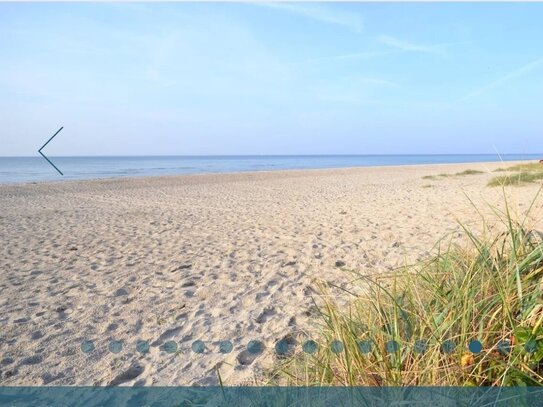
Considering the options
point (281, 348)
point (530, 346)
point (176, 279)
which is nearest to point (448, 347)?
point (530, 346)

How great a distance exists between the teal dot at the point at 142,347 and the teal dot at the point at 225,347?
535mm

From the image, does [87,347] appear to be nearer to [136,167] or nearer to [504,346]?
[504,346]

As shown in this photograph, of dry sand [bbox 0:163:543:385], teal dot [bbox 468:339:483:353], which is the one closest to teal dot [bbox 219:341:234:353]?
dry sand [bbox 0:163:543:385]

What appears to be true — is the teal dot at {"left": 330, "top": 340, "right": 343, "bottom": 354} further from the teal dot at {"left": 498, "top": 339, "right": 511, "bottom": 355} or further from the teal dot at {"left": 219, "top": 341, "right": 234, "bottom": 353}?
the teal dot at {"left": 219, "top": 341, "right": 234, "bottom": 353}

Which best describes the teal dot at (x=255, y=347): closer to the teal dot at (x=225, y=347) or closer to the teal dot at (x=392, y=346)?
the teal dot at (x=225, y=347)

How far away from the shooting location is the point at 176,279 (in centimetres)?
500

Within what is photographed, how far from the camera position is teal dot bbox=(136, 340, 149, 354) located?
10.6 ft

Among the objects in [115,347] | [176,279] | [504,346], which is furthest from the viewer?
[176,279]

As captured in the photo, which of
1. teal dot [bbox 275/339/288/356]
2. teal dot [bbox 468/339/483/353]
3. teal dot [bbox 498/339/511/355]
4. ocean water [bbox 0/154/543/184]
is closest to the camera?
teal dot [bbox 468/339/483/353]

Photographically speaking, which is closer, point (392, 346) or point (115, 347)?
point (392, 346)

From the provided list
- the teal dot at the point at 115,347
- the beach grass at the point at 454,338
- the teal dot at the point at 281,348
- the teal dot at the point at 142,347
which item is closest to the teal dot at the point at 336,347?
the beach grass at the point at 454,338

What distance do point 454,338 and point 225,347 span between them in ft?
5.48

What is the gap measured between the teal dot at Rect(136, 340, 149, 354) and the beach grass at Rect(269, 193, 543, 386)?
115 centimetres

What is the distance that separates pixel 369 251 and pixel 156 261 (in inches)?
112
